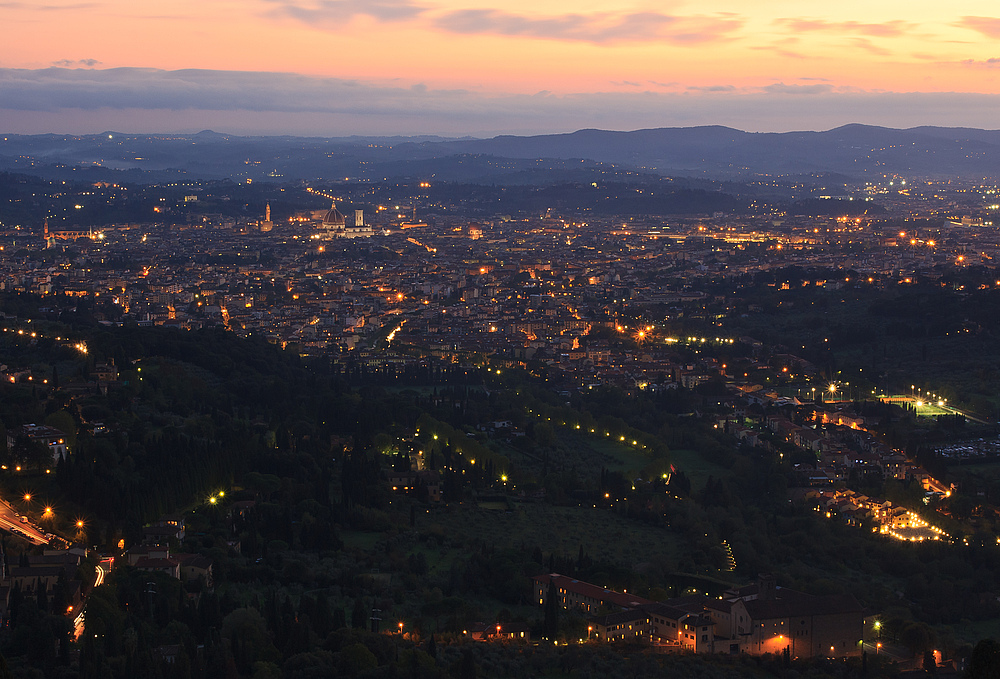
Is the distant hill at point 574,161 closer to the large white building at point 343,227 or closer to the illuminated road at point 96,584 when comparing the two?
the large white building at point 343,227

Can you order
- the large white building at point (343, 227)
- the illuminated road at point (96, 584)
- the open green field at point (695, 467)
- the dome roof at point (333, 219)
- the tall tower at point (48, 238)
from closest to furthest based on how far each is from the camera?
1. the illuminated road at point (96, 584)
2. the open green field at point (695, 467)
3. the tall tower at point (48, 238)
4. the large white building at point (343, 227)
5. the dome roof at point (333, 219)

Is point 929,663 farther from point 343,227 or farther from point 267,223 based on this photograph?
point 267,223

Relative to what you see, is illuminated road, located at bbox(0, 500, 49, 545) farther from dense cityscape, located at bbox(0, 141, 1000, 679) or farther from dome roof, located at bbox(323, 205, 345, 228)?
dome roof, located at bbox(323, 205, 345, 228)

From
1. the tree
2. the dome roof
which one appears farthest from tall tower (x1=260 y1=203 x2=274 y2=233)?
the tree

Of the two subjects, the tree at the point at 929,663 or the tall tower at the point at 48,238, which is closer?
the tree at the point at 929,663

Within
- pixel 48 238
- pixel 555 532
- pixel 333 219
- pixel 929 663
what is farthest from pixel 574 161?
pixel 929 663

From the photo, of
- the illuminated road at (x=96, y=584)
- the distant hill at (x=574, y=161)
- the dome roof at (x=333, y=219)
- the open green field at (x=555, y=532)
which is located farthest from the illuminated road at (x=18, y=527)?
the distant hill at (x=574, y=161)

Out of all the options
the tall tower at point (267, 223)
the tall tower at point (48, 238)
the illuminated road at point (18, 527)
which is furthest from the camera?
the tall tower at point (267, 223)

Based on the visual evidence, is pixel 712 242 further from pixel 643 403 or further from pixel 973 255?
pixel 643 403

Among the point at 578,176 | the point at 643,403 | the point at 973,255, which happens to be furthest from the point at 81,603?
the point at 578,176

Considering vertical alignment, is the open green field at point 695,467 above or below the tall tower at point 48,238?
above
